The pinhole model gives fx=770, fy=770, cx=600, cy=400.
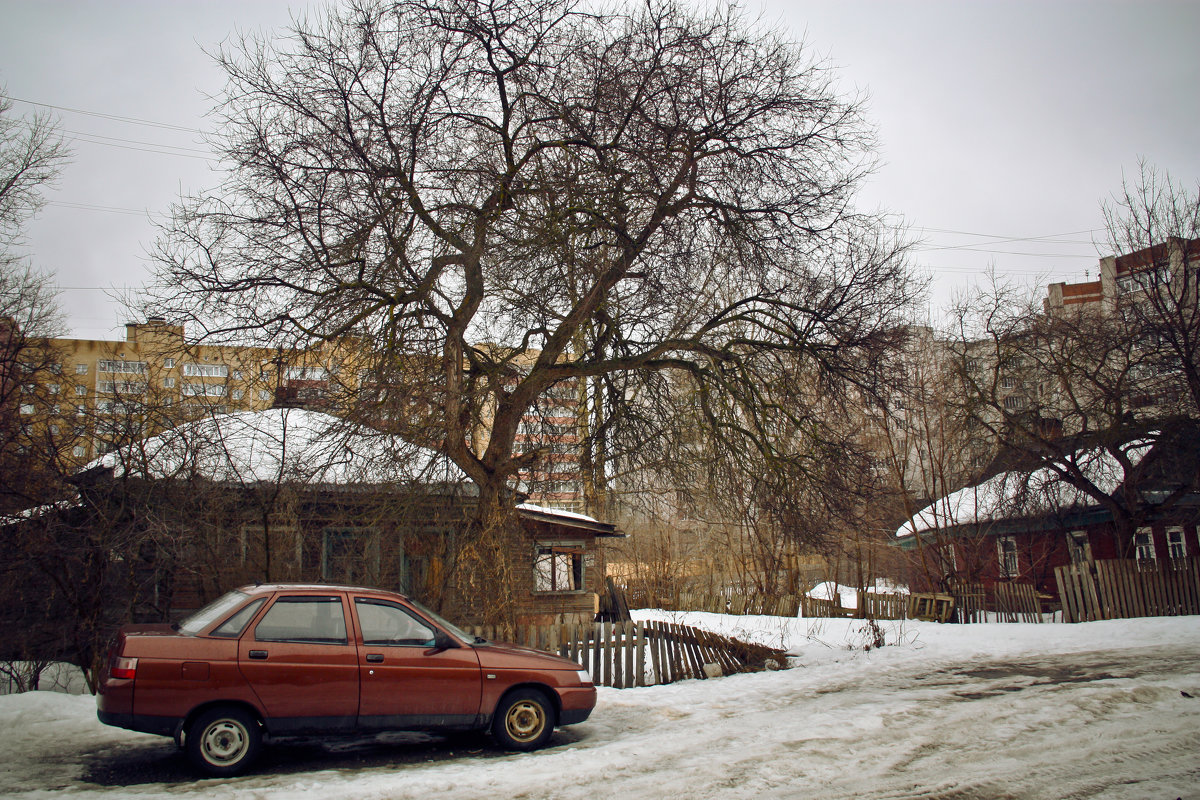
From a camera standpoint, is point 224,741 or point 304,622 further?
point 304,622

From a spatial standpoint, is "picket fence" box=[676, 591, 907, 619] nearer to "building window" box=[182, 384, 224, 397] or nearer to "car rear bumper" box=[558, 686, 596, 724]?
"car rear bumper" box=[558, 686, 596, 724]

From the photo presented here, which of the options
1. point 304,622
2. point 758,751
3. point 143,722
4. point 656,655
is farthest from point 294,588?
point 656,655

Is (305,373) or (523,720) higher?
(305,373)

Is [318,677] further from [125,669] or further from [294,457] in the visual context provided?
[294,457]

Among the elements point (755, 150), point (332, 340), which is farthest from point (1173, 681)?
point (332, 340)

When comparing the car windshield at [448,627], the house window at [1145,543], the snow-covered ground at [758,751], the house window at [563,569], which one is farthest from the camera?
the house window at [1145,543]

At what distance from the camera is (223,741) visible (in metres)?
6.54

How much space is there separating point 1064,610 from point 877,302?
12836mm

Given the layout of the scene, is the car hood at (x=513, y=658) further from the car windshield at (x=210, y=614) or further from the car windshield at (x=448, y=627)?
the car windshield at (x=210, y=614)

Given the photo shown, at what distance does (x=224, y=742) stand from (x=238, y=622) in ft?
3.26

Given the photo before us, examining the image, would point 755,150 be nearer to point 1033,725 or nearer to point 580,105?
point 580,105

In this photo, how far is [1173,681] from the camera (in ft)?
33.0

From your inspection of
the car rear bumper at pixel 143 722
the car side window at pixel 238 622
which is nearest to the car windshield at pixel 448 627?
the car side window at pixel 238 622

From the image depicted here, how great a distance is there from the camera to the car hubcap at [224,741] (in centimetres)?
647
